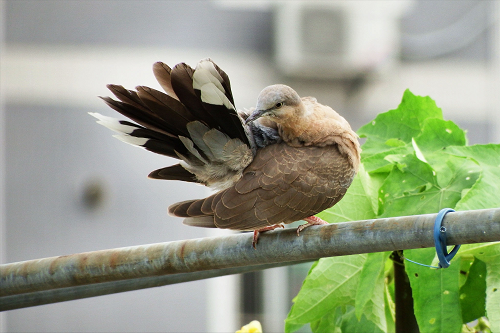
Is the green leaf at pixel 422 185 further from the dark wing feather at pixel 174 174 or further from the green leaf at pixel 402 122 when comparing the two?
the dark wing feather at pixel 174 174

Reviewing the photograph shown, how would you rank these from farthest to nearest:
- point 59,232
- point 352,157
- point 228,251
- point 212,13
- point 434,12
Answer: point 434,12 < point 212,13 < point 59,232 < point 352,157 < point 228,251

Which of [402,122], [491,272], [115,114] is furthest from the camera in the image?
[115,114]

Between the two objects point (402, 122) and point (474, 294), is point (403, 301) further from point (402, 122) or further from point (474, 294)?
point (402, 122)

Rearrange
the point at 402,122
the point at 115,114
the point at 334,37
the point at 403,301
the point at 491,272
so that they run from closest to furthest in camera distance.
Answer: the point at 491,272 → the point at 403,301 → the point at 402,122 → the point at 115,114 → the point at 334,37

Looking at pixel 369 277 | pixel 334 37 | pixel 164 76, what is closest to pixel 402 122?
pixel 369 277

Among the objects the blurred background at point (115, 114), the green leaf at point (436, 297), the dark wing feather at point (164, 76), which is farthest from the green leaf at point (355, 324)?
the blurred background at point (115, 114)

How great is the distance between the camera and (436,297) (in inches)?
35.3

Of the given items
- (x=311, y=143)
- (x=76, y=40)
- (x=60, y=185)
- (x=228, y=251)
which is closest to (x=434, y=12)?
(x=76, y=40)

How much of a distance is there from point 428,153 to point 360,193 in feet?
0.48

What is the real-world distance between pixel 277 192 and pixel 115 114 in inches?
138

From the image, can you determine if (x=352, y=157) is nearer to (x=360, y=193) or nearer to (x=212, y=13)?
(x=360, y=193)

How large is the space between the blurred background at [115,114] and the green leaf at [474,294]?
3.33m

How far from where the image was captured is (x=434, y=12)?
570 cm

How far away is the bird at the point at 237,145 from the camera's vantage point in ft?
3.57
